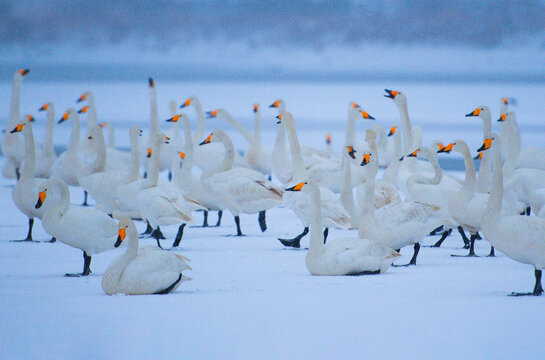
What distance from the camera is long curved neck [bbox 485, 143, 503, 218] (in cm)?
530

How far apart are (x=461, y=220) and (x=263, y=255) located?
1483mm

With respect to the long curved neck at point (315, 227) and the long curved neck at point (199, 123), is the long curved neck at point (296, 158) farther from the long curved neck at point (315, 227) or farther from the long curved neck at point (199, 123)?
the long curved neck at point (199, 123)

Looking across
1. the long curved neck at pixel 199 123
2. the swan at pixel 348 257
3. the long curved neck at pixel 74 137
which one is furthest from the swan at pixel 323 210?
the long curved neck at pixel 199 123

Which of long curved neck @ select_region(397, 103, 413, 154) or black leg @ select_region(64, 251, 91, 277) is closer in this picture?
black leg @ select_region(64, 251, 91, 277)

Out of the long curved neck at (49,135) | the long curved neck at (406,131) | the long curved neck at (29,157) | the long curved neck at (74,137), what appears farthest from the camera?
the long curved neck at (49,135)

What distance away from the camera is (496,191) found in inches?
220

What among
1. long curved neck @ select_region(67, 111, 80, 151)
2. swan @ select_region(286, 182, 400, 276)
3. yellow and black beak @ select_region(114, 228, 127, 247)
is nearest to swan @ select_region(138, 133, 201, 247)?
swan @ select_region(286, 182, 400, 276)

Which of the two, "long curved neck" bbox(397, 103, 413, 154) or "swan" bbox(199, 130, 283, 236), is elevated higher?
"long curved neck" bbox(397, 103, 413, 154)

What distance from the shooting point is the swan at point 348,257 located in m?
5.71

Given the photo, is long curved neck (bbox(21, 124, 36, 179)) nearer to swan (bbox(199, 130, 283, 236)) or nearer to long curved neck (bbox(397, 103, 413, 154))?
swan (bbox(199, 130, 283, 236))

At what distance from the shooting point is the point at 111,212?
8.38m

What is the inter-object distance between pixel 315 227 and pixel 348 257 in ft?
1.22

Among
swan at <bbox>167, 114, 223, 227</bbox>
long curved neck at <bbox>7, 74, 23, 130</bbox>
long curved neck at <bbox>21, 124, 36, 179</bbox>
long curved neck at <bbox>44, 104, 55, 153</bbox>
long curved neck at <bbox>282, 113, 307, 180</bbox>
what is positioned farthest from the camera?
long curved neck at <bbox>7, 74, 23, 130</bbox>

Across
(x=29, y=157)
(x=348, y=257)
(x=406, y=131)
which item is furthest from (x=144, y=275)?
(x=406, y=131)
